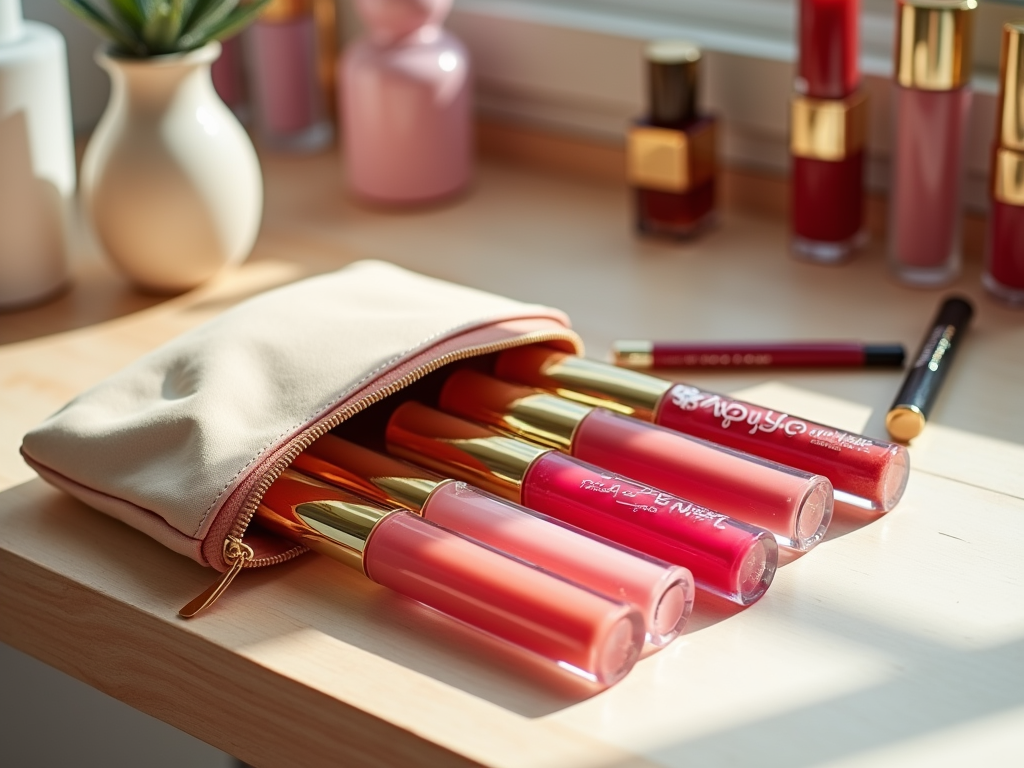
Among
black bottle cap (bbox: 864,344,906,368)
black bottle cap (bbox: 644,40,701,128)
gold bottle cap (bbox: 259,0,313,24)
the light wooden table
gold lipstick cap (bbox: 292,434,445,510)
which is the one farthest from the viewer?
gold bottle cap (bbox: 259,0,313,24)

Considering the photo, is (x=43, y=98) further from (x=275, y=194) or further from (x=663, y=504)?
(x=663, y=504)

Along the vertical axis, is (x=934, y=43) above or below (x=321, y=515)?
above

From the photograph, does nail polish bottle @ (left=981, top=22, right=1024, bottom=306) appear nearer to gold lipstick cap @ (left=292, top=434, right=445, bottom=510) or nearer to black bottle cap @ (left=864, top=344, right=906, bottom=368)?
black bottle cap @ (left=864, top=344, right=906, bottom=368)

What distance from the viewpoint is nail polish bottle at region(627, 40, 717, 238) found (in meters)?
0.87

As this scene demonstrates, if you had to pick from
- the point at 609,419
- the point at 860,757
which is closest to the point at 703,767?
the point at 860,757

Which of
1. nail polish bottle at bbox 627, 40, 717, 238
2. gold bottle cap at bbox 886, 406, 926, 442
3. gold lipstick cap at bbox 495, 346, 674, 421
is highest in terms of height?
nail polish bottle at bbox 627, 40, 717, 238

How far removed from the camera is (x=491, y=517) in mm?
534

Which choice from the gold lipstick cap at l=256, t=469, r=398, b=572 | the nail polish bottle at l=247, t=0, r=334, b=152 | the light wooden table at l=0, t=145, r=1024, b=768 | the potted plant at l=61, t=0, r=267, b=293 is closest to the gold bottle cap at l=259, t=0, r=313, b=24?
the nail polish bottle at l=247, t=0, r=334, b=152

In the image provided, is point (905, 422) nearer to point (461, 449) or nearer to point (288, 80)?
point (461, 449)

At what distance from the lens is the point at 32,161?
796 millimetres

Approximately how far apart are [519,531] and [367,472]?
0.09 metres

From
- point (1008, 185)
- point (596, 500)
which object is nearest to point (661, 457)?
point (596, 500)

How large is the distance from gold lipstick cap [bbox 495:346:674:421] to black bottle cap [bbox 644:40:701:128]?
0.94ft

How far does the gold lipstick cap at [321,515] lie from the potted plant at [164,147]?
0.30 metres
